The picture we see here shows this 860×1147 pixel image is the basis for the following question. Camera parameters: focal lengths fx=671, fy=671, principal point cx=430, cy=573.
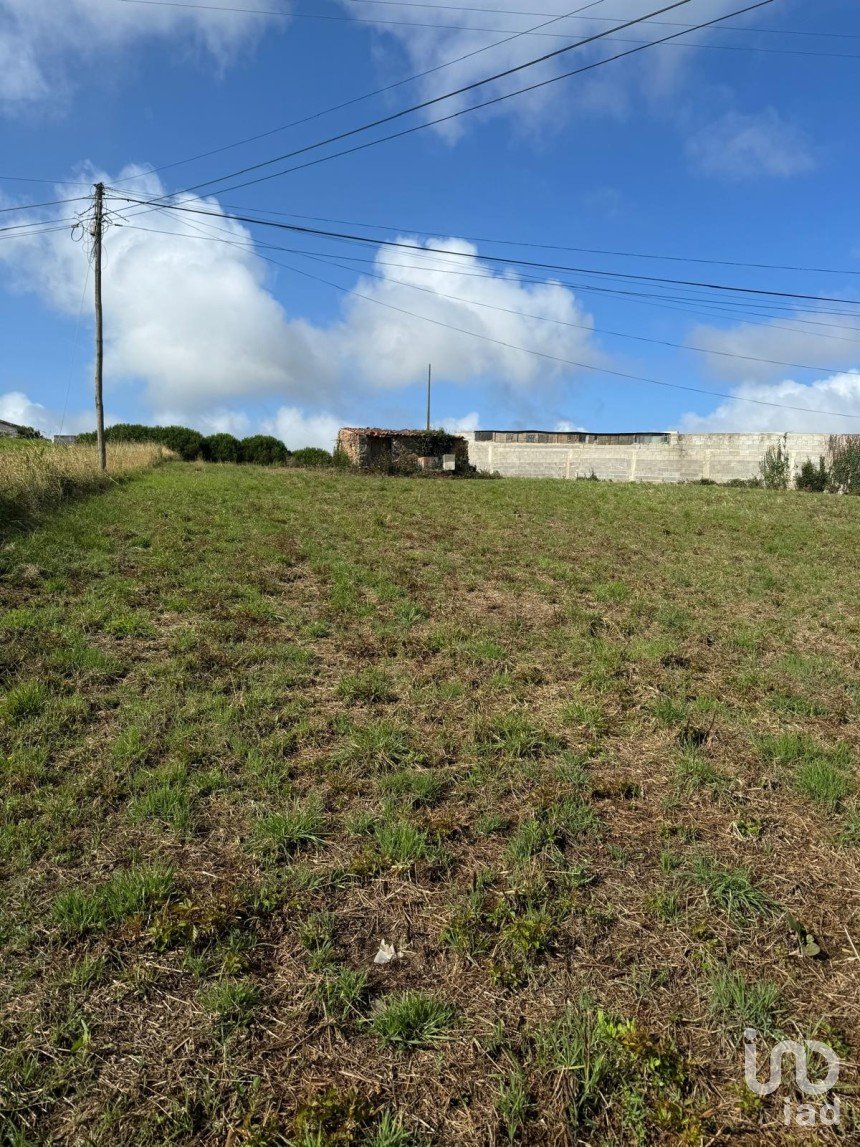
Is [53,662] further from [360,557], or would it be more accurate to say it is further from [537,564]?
[537,564]

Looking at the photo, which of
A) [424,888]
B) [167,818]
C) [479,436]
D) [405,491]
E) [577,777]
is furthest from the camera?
[479,436]

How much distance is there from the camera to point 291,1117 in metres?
2.05

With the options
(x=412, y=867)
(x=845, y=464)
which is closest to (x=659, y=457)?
(x=845, y=464)

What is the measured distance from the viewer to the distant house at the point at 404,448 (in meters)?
30.6

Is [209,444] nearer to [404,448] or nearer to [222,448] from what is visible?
[222,448]

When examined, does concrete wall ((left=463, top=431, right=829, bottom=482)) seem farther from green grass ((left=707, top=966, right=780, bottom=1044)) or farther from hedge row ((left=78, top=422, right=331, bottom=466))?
green grass ((left=707, top=966, right=780, bottom=1044))

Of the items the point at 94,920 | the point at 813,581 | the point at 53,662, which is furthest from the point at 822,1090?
the point at 813,581

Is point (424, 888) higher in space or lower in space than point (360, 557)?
lower

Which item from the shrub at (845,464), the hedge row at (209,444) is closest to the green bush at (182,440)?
the hedge row at (209,444)

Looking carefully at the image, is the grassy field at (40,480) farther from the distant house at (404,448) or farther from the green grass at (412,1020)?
the distant house at (404,448)

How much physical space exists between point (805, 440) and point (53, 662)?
2870cm

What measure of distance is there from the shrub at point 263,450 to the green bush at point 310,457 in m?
0.99

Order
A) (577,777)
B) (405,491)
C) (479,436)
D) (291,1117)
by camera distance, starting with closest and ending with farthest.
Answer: (291,1117) → (577,777) → (405,491) → (479,436)

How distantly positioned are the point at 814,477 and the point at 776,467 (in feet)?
4.59
